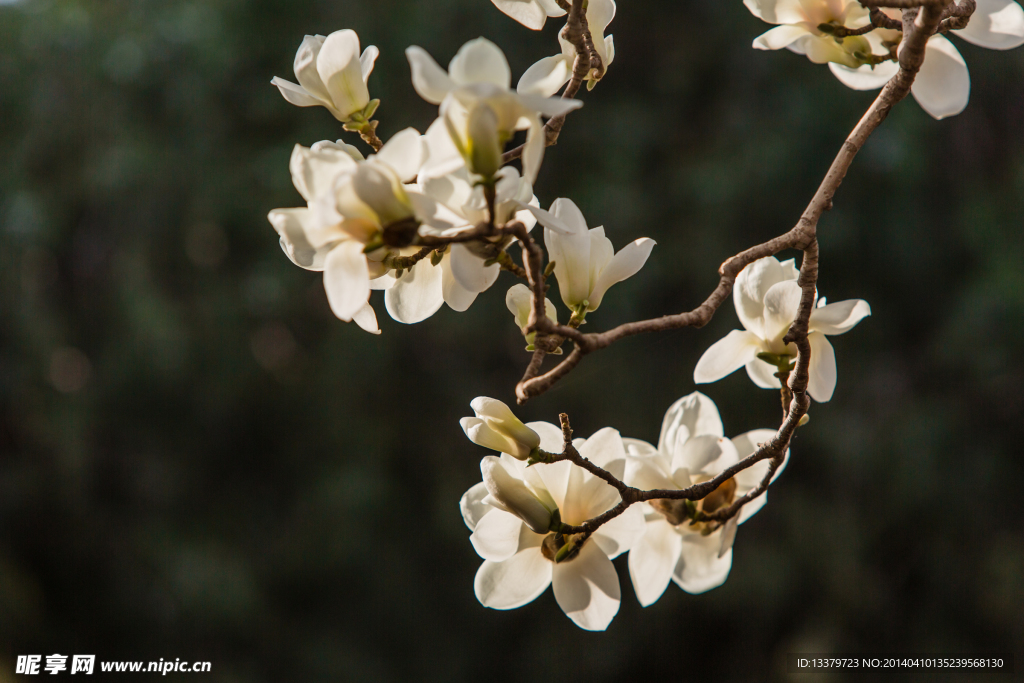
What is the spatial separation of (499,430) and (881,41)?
1.19 feet

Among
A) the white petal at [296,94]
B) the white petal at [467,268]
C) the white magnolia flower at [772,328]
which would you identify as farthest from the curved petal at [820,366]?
the white petal at [296,94]

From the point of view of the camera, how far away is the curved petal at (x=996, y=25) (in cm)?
44

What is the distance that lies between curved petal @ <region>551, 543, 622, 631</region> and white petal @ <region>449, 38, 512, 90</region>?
0.88ft

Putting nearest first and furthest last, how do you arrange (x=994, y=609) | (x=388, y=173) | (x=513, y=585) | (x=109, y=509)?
(x=388, y=173)
(x=513, y=585)
(x=994, y=609)
(x=109, y=509)

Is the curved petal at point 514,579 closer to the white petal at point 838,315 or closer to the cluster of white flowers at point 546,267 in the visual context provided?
the cluster of white flowers at point 546,267

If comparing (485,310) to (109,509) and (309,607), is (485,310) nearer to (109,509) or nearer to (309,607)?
(309,607)

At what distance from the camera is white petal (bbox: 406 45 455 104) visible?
0.27 m

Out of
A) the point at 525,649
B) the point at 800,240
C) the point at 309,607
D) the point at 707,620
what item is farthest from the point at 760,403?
the point at 800,240

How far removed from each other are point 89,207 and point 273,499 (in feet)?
3.66

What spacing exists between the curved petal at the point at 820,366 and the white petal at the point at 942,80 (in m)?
0.15

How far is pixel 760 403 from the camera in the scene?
6.75 feet

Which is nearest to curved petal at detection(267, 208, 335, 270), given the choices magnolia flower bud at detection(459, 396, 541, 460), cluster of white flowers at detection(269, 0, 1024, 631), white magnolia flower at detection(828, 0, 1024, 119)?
cluster of white flowers at detection(269, 0, 1024, 631)

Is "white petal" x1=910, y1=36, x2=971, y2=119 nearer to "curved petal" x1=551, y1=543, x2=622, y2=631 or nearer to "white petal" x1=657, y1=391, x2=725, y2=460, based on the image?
"white petal" x1=657, y1=391, x2=725, y2=460

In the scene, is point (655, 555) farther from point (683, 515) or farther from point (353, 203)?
point (353, 203)
